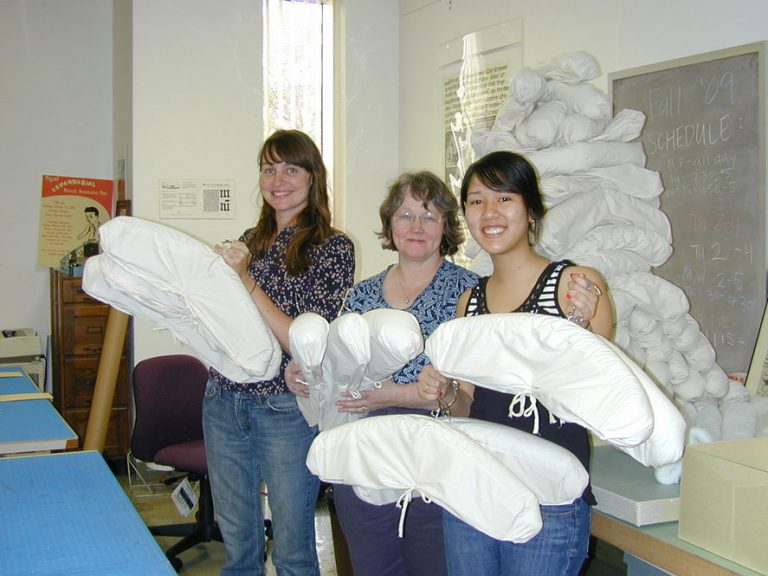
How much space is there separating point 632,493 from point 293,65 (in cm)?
358

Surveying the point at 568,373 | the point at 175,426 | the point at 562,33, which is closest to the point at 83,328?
the point at 175,426

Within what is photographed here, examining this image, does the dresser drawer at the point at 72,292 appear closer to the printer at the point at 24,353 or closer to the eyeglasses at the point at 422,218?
the printer at the point at 24,353

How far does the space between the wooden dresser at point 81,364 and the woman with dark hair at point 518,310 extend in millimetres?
3217

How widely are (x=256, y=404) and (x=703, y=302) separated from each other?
1.65 meters

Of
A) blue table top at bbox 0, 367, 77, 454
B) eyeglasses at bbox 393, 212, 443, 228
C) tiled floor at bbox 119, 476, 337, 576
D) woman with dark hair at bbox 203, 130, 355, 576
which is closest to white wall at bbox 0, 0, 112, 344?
tiled floor at bbox 119, 476, 337, 576

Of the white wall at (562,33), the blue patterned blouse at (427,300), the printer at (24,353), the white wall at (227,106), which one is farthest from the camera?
the printer at (24,353)

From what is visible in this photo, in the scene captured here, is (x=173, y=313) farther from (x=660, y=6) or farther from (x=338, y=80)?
(x=338, y=80)

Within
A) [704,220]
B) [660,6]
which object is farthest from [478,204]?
[660,6]

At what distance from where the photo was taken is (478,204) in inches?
61.2

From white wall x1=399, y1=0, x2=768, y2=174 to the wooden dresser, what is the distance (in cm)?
204

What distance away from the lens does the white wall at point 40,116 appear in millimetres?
4672

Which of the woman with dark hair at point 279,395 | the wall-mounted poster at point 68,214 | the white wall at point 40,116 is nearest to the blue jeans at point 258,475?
the woman with dark hair at point 279,395

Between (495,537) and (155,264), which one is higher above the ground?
(155,264)

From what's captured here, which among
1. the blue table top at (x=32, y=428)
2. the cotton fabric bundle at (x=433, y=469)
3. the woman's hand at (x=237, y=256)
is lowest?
the blue table top at (x=32, y=428)
